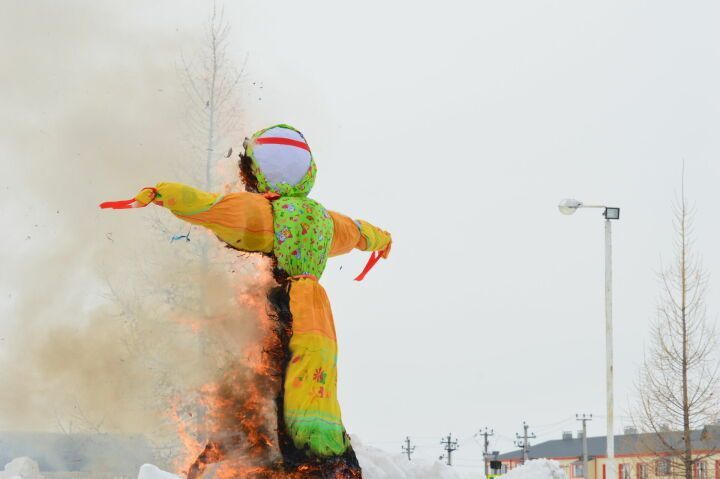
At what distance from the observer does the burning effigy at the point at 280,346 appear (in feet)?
22.4

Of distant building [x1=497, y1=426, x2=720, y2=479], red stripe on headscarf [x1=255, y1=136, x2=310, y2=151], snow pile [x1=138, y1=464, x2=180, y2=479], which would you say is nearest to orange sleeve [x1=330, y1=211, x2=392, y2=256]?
red stripe on headscarf [x1=255, y1=136, x2=310, y2=151]

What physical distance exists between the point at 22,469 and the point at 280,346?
3991 mm

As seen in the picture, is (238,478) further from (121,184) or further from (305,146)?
(121,184)

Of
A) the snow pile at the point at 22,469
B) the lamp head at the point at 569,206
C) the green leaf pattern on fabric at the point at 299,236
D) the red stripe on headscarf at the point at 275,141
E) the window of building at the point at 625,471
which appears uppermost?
the lamp head at the point at 569,206

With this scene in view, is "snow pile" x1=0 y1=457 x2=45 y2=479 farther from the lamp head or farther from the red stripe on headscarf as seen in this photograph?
the lamp head

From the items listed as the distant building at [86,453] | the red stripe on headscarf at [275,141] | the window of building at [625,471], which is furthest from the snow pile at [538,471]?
the window of building at [625,471]

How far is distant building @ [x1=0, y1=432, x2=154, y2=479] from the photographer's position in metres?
10.4

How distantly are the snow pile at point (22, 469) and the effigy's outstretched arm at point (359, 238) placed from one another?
13.0ft

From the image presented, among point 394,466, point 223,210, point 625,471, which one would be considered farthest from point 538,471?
point 625,471

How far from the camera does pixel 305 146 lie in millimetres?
7637

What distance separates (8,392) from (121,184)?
2.42 meters

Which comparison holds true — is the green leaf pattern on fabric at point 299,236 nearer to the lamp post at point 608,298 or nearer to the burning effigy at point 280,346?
the burning effigy at point 280,346

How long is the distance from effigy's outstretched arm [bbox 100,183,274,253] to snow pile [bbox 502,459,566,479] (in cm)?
524

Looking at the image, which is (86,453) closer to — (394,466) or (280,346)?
(394,466)
